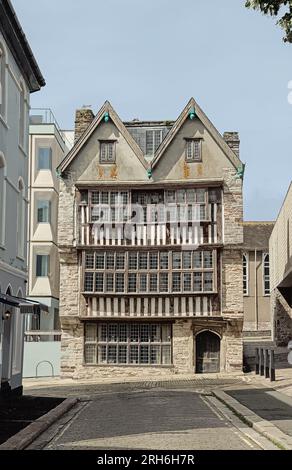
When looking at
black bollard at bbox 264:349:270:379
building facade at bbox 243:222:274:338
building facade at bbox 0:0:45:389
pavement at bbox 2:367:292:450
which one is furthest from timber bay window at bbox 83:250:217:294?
building facade at bbox 243:222:274:338

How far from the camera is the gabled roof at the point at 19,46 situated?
18.3m

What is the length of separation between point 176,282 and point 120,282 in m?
2.58

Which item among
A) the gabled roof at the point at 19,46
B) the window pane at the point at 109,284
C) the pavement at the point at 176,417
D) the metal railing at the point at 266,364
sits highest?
the gabled roof at the point at 19,46

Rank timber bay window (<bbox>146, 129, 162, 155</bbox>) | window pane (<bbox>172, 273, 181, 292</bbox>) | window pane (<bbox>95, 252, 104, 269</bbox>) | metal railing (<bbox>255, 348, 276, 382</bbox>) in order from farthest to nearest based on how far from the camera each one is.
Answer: timber bay window (<bbox>146, 129, 162, 155</bbox>)
window pane (<bbox>95, 252, 104, 269</bbox>)
window pane (<bbox>172, 273, 181, 292</bbox>)
metal railing (<bbox>255, 348, 276, 382</bbox>)

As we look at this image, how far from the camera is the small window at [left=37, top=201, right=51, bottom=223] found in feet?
136

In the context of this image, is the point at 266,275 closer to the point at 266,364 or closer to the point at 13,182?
the point at 266,364

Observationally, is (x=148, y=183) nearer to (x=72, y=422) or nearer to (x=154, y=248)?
(x=154, y=248)

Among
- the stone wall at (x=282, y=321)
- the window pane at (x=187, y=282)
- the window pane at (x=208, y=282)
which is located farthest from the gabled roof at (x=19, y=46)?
the stone wall at (x=282, y=321)

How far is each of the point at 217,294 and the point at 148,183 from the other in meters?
6.05

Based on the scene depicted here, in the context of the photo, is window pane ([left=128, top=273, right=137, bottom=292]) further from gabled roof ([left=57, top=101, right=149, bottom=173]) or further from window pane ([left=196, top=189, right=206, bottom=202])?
gabled roof ([left=57, top=101, right=149, bottom=173])

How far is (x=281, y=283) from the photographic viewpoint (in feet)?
128

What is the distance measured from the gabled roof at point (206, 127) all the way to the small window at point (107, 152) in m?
2.01

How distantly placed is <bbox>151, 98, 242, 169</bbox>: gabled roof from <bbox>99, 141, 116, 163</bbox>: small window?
79.0 inches

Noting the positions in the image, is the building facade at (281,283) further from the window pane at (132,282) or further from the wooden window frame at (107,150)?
the wooden window frame at (107,150)
